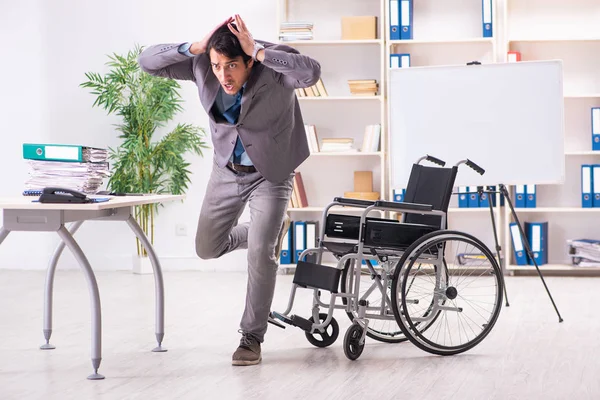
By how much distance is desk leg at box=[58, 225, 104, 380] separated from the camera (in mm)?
2900

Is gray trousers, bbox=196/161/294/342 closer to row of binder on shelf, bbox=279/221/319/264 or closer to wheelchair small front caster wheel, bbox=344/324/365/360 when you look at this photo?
wheelchair small front caster wheel, bbox=344/324/365/360

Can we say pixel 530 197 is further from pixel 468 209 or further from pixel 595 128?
pixel 595 128

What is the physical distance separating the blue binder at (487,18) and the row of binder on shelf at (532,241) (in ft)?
4.57

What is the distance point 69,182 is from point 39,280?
3094 mm

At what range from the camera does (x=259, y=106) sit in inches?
125

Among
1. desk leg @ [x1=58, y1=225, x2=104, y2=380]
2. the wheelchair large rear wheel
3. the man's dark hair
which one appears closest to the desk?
desk leg @ [x1=58, y1=225, x2=104, y2=380]

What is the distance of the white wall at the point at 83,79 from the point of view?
6.50m

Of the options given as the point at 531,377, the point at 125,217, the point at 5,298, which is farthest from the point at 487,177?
the point at 5,298

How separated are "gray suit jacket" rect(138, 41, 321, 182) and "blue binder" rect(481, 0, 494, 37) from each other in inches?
127

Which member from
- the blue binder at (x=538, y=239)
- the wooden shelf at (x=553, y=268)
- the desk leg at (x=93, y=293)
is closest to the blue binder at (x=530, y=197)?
the blue binder at (x=538, y=239)

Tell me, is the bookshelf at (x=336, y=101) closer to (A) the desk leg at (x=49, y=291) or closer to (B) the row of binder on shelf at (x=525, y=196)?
(B) the row of binder on shelf at (x=525, y=196)

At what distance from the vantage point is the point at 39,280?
5.98 metres

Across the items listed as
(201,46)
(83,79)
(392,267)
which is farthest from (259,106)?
(83,79)

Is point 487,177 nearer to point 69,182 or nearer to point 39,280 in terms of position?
point 69,182
